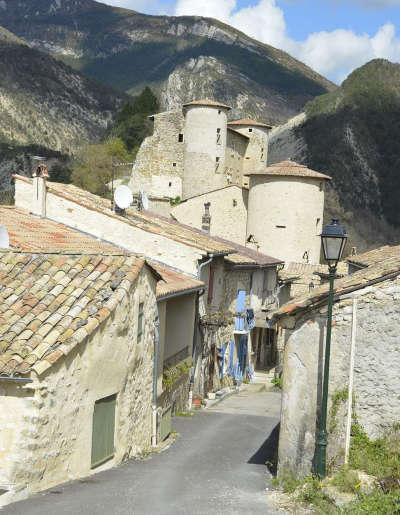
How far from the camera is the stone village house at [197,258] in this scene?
21.7 meters

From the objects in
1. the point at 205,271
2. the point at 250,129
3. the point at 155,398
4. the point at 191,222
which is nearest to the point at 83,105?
the point at 250,129

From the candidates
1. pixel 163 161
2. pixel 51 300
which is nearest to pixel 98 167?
pixel 163 161

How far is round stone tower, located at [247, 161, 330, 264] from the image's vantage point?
45.0 m

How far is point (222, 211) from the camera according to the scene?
4578 centimetres

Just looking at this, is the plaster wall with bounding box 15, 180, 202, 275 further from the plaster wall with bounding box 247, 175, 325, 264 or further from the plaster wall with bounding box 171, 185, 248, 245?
the plaster wall with bounding box 247, 175, 325, 264

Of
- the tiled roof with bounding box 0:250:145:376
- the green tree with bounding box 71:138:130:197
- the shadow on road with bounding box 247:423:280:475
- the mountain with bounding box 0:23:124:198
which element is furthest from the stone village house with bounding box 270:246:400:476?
the mountain with bounding box 0:23:124:198

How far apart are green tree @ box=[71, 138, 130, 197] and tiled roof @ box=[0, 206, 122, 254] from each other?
34088 mm

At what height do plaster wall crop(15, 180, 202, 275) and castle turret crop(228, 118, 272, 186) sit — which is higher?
castle turret crop(228, 118, 272, 186)

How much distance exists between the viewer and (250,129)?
61.6 meters

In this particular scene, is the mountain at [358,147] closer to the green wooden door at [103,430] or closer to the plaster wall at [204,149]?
the plaster wall at [204,149]

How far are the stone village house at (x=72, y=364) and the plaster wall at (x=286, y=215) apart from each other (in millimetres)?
30500

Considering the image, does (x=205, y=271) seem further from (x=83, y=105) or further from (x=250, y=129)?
(x=83, y=105)

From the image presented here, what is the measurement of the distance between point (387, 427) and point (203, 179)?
4690cm


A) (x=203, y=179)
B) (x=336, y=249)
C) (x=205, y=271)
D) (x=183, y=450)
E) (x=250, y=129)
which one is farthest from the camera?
(x=250, y=129)
